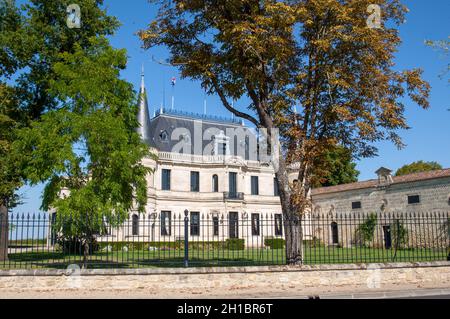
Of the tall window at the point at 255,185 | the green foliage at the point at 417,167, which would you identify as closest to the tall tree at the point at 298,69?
the tall window at the point at 255,185

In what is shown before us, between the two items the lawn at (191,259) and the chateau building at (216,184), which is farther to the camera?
the chateau building at (216,184)

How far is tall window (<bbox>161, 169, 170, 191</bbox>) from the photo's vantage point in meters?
41.1

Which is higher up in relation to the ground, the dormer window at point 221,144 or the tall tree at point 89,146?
the dormer window at point 221,144

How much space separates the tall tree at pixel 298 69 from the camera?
1352 cm

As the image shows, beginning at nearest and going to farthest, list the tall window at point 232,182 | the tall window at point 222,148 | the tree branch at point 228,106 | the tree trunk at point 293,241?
1. the tree trunk at point 293,241
2. the tree branch at point 228,106
3. the tall window at point 232,182
4. the tall window at point 222,148

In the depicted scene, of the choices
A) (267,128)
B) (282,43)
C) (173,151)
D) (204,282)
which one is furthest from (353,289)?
(173,151)

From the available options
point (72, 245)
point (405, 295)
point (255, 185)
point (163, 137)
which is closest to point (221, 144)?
point (255, 185)

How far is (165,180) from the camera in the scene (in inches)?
1625

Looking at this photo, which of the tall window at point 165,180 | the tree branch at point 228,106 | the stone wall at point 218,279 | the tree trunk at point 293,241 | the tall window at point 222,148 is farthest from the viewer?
the tall window at point 222,148

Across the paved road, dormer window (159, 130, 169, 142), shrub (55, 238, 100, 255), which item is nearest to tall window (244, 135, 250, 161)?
dormer window (159, 130, 169, 142)

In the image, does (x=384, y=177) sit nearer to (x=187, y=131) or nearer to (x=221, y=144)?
(x=221, y=144)

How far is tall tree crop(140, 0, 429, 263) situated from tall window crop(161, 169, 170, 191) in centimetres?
2620

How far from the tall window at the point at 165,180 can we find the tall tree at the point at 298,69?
2620 centimetres

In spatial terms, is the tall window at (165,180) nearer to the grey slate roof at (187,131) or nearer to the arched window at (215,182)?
the grey slate roof at (187,131)
